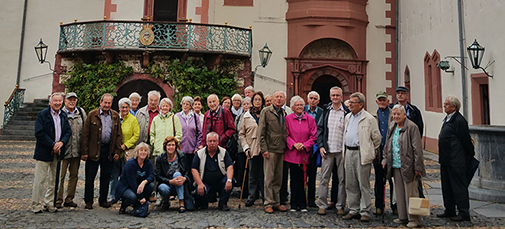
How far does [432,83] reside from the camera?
1324 cm

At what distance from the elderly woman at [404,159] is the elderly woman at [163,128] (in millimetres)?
3392

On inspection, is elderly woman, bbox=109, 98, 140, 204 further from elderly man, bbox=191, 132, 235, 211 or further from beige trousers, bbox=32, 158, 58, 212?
elderly man, bbox=191, 132, 235, 211

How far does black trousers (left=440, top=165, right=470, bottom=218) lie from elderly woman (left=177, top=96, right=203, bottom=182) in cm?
401

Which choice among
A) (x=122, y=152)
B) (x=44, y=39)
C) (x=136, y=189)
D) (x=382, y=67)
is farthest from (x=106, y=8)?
(x=382, y=67)

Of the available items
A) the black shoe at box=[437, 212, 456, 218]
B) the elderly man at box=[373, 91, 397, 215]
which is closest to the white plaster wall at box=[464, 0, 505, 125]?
the black shoe at box=[437, 212, 456, 218]

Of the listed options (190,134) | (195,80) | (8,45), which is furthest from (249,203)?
(8,45)

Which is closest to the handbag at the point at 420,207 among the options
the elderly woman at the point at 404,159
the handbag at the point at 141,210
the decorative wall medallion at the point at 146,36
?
the elderly woman at the point at 404,159

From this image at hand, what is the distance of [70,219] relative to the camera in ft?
16.0

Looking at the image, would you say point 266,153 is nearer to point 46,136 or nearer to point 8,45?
point 46,136

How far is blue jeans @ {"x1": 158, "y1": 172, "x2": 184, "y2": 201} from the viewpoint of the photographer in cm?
532

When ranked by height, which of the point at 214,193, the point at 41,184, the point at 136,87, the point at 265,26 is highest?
the point at 265,26

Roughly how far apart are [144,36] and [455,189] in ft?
34.2

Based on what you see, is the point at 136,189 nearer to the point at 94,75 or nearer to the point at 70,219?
the point at 70,219

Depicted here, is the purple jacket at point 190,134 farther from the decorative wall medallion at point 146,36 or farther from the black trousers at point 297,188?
the decorative wall medallion at point 146,36
